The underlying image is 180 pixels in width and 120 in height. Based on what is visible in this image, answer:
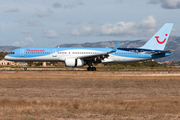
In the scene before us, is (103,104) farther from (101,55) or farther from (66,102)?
(101,55)

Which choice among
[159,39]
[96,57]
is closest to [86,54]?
[96,57]

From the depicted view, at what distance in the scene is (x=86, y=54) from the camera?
42219mm

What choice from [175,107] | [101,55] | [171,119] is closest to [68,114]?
[171,119]

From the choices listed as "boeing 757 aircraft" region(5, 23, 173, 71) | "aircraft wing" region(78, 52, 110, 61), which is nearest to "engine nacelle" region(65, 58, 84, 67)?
"boeing 757 aircraft" region(5, 23, 173, 71)

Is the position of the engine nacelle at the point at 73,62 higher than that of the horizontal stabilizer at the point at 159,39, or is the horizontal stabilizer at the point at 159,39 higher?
the horizontal stabilizer at the point at 159,39

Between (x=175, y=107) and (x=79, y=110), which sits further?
(x=175, y=107)

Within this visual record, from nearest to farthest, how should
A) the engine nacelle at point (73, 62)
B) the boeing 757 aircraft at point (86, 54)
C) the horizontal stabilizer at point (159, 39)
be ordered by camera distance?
1. the engine nacelle at point (73, 62)
2. the boeing 757 aircraft at point (86, 54)
3. the horizontal stabilizer at point (159, 39)

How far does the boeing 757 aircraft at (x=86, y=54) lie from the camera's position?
40.2 meters

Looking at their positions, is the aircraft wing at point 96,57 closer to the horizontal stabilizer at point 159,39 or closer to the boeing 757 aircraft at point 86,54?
the boeing 757 aircraft at point 86,54

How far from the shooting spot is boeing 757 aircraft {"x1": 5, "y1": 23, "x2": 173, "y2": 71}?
40250 mm

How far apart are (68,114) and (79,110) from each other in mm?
1037

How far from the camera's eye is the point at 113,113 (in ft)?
37.3

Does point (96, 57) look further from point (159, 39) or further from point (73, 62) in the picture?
point (159, 39)

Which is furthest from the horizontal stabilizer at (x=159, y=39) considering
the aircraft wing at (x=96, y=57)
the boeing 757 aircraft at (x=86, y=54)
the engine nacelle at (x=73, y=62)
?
the engine nacelle at (x=73, y=62)
